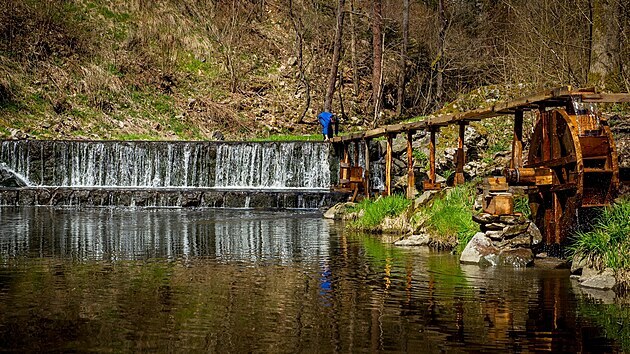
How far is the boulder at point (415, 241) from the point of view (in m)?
16.1

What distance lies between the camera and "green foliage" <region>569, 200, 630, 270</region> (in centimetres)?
1101

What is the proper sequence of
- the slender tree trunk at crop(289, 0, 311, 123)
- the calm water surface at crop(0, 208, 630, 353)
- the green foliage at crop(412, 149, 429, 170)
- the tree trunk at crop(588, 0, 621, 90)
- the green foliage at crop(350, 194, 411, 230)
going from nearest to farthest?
the calm water surface at crop(0, 208, 630, 353) < the green foliage at crop(350, 194, 411, 230) < the tree trunk at crop(588, 0, 621, 90) < the green foliage at crop(412, 149, 429, 170) < the slender tree trunk at crop(289, 0, 311, 123)

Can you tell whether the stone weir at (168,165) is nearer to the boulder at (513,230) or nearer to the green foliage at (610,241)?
the boulder at (513,230)

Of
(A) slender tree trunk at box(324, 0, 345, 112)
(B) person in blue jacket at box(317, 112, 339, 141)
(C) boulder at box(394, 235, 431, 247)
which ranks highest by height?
(A) slender tree trunk at box(324, 0, 345, 112)

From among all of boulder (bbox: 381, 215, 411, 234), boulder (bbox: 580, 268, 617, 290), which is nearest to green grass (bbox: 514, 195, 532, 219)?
boulder (bbox: 381, 215, 411, 234)

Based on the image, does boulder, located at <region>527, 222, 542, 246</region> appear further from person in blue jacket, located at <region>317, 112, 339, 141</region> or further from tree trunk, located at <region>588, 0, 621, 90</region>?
person in blue jacket, located at <region>317, 112, 339, 141</region>

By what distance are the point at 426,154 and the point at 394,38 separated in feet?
72.8

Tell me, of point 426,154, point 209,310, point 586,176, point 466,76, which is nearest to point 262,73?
point 466,76

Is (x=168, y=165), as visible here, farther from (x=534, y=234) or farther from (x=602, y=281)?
(x=602, y=281)

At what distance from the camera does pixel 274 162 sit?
3148 cm

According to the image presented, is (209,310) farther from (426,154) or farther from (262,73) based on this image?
(262,73)

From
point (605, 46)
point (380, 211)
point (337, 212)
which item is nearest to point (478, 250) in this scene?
point (380, 211)

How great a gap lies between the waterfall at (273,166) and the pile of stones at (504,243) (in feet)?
58.7

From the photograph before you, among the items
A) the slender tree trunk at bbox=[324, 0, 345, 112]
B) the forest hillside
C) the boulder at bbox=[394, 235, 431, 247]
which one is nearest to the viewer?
the boulder at bbox=[394, 235, 431, 247]
